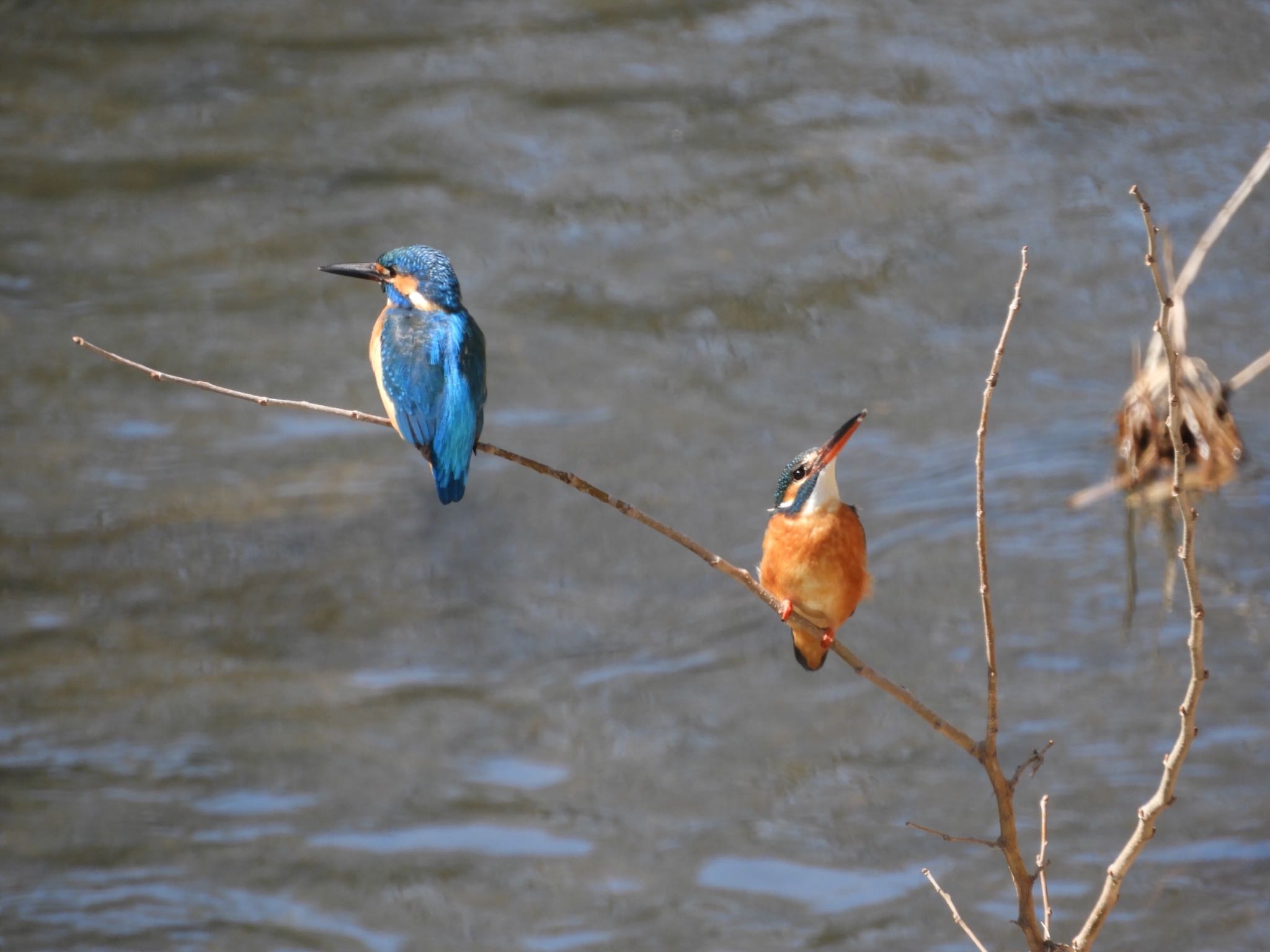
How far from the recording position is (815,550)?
286 cm

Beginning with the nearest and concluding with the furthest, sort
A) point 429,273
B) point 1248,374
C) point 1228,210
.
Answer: point 429,273 < point 1228,210 < point 1248,374

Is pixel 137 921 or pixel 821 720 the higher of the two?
pixel 821 720

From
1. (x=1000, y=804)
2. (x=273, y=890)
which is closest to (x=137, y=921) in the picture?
(x=273, y=890)

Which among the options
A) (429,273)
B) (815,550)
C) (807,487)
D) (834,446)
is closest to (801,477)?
(807,487)

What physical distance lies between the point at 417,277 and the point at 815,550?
981mm

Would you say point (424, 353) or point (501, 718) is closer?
point (424, 353)

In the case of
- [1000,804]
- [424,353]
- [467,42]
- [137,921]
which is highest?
[424,353]

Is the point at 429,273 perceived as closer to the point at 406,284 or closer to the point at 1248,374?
the point at 406,284

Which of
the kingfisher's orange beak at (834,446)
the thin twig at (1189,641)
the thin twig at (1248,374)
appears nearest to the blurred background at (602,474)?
the thin twig at (1248,374)

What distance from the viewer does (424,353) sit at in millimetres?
2863

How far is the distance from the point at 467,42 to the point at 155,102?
1601 millimetres

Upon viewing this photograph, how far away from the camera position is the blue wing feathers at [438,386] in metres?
2.76

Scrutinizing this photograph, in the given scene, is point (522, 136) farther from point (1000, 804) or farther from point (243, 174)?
point (1000, 804)

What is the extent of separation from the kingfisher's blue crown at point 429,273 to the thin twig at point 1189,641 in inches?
57.3
